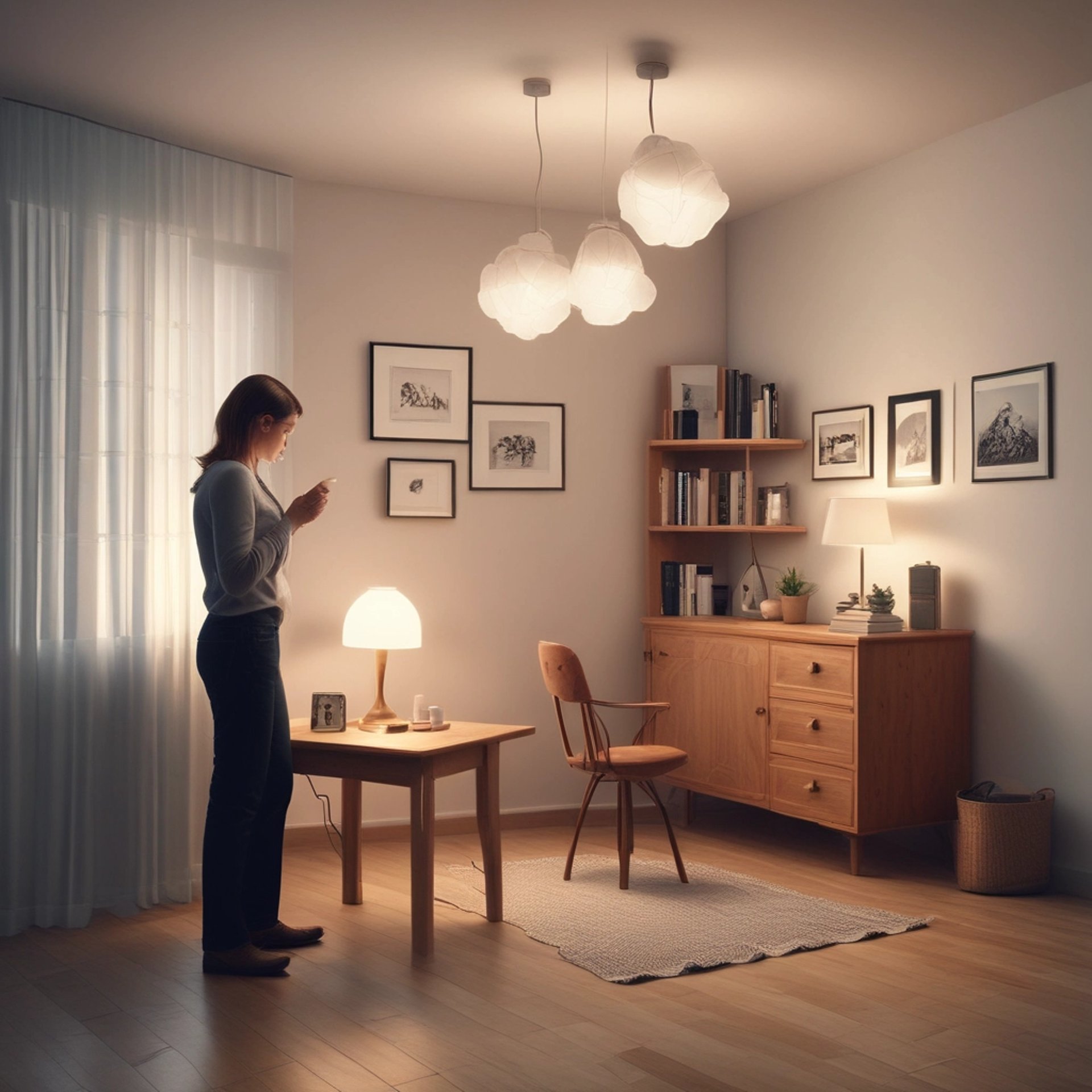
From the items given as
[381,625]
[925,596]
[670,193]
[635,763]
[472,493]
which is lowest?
[635,763]

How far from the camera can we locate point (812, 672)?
4535 millimetres

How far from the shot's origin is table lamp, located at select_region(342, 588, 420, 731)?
4473 mm

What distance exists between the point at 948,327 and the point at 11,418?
11.2 feet

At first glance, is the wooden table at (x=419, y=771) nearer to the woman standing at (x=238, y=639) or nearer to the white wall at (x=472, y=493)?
the woman standing at (x=238, y=639)

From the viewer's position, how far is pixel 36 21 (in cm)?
346

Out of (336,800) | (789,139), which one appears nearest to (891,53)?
(789,139)

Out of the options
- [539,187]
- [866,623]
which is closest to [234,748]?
[866,623]

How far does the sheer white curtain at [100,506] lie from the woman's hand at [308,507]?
97cm

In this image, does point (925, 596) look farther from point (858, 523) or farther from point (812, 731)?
point (812, 731)

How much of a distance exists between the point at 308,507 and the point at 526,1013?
1521 millimetres

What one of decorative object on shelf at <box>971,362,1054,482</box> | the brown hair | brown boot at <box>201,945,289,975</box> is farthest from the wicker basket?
the brown hair

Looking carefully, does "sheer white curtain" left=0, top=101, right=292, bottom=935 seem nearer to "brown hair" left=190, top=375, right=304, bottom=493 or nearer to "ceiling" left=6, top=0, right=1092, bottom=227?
"ceiling" left=6, top=0, right=1092, bottom=227

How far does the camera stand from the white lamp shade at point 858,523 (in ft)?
15.2

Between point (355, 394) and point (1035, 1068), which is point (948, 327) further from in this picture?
point (1035, 1068)
